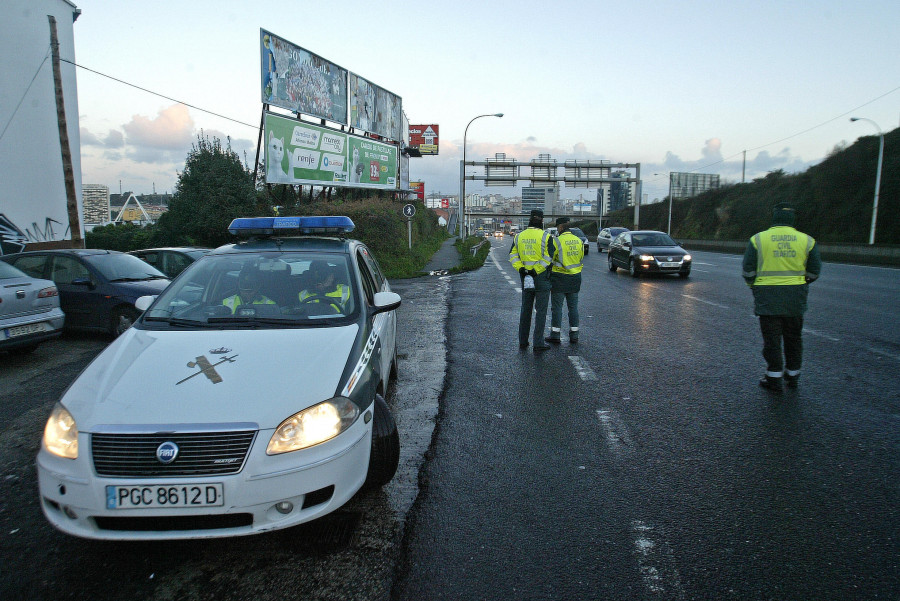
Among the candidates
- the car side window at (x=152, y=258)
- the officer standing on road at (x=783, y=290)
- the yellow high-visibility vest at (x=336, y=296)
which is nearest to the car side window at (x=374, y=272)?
the yellow high-visibility vest at (x=336, y=296)

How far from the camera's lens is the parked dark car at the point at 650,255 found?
695 inches

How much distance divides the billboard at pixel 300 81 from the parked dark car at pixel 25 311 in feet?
62.2

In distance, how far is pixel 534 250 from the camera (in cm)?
780

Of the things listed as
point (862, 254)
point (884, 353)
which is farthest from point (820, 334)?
point (862, 254)

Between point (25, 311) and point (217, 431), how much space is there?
21.4ft

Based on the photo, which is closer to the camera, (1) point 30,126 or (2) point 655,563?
(2) point 655,563

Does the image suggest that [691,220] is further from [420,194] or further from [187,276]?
[187,276]

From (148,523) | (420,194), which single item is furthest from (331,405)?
(420,194)

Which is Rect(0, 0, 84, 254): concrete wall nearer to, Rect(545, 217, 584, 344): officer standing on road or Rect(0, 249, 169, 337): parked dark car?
Rect(0, 249, 169, 337): parked dark car

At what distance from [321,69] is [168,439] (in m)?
29.4

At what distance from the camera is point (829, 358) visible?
702 cm

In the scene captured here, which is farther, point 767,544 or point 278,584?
A: point 767,544

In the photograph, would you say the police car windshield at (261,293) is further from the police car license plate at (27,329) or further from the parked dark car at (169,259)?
the parked dark car at (169,259)

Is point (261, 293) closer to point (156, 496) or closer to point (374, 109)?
point (156, 496)
